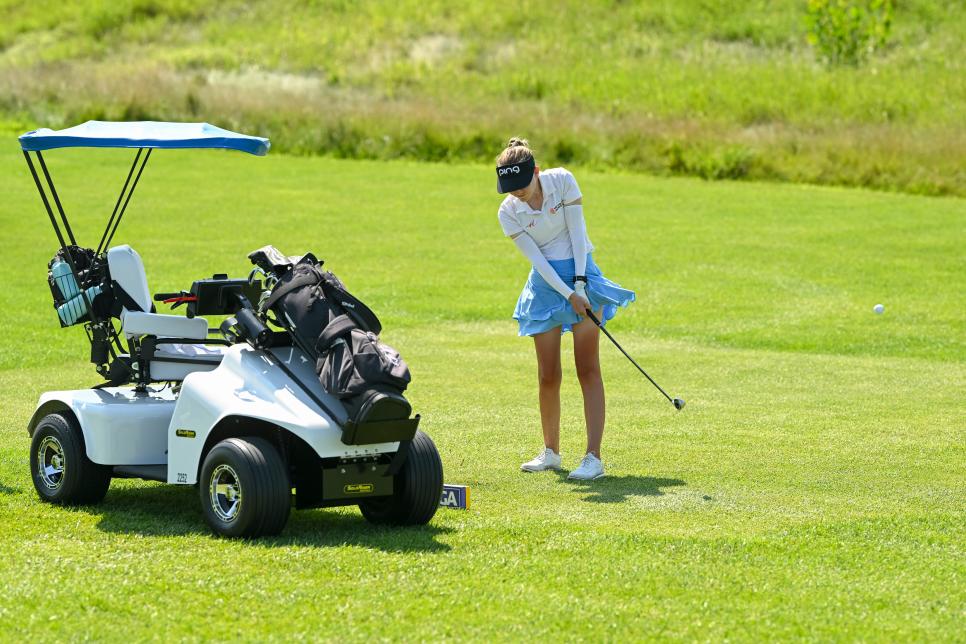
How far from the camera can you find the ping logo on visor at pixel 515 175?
28.8 feet

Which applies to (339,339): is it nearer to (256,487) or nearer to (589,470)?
(256,487)

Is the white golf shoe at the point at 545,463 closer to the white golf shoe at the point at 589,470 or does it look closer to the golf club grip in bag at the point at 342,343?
the white golf shoe at the point at 589,470

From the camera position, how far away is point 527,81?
41719 mm

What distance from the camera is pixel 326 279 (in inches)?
298

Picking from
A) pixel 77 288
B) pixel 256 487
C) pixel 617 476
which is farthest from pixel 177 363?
pixel 617 476

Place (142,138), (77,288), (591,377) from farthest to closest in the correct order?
1. (591,377)
2. (77,288)
3. (142,138)

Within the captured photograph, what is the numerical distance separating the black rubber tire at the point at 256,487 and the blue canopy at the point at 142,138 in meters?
1.85

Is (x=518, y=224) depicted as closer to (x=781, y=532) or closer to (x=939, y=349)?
(x=781, y=532)

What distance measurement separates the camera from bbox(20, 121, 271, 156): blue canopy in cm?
817

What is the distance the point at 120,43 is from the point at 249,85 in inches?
452

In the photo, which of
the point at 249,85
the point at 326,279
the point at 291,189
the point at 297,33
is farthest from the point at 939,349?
the point at 297,33

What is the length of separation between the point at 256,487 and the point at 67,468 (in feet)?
4.93

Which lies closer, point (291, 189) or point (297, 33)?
point (291, 189)

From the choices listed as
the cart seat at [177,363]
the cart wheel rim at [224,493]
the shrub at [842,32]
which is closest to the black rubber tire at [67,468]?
the cart seat at [177,363]
